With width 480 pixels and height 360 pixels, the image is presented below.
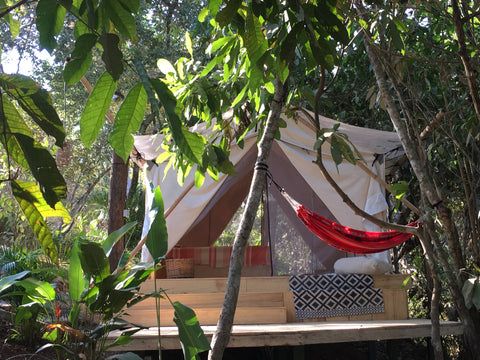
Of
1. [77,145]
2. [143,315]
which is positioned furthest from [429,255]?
[77,145]

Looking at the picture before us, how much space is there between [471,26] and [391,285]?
2.27m

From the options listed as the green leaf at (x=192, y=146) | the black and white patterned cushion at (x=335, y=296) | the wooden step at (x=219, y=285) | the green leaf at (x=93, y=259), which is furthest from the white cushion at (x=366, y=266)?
the green leaf at (x=192, y=146)

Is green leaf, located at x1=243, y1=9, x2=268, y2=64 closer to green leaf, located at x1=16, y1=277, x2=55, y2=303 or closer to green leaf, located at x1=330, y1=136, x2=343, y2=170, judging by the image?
green leaf, located at x1=330, y1=136, x2=343, y2=170

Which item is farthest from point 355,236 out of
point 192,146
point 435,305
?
point 192,146

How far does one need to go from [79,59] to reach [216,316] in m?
4.04

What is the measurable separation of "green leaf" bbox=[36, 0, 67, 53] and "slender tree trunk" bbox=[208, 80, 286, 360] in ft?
3.83

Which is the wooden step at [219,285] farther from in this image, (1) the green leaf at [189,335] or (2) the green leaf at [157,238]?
(1) the green leaf at [189,335]

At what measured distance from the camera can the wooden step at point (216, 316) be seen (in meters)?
4.84

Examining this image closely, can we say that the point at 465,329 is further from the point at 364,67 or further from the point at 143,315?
the point at 364,67

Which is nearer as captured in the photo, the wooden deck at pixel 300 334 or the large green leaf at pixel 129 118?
the large green leaf at pixel 129 118

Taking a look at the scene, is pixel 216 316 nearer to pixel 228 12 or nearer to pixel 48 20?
pixel 228 12

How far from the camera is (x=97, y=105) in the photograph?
3.47 feet

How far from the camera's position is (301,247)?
20.2ft

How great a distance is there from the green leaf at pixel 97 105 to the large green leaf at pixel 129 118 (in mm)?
27
